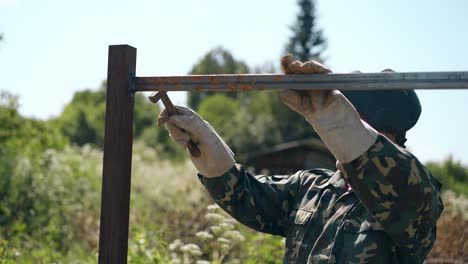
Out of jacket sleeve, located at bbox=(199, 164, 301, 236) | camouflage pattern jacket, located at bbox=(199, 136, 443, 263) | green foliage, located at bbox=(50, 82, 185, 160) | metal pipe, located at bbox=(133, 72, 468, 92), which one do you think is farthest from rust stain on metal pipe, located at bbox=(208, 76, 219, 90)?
green foliage, located at bbox=(50, 82, 185, 160)

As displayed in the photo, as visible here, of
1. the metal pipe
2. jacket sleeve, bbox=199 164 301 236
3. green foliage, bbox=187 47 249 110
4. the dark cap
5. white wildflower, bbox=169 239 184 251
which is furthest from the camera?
green foliage, bbox=187 47 249 110

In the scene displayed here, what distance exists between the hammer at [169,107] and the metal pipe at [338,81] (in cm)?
25

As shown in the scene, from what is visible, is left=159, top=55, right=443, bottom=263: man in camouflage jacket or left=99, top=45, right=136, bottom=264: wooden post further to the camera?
left=99, top=45, right=136, bottom=264: wooden post

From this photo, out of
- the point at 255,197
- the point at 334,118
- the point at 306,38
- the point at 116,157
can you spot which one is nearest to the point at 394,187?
the point at 334,118

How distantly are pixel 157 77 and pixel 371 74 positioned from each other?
0.84 metres

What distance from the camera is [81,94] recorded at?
6262 centimetres

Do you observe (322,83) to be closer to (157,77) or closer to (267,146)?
(157,77)

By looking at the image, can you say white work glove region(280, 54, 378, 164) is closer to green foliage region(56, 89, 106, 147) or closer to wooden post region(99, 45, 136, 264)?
wooden post region(99, 45, 136, 264)

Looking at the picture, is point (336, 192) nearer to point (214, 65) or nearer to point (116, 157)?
point (116, 157)

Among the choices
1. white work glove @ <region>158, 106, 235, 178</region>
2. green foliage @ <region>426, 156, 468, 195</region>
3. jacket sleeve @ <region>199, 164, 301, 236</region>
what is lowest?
jacket sleeve @ <region>199, 164, 301, 236</region>

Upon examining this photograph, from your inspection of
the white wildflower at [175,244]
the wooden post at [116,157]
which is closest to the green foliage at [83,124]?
the white wildflower at [175,244]

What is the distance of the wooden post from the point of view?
2729 millimetres

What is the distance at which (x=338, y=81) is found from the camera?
230cm

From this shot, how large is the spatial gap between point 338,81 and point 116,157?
97cm
